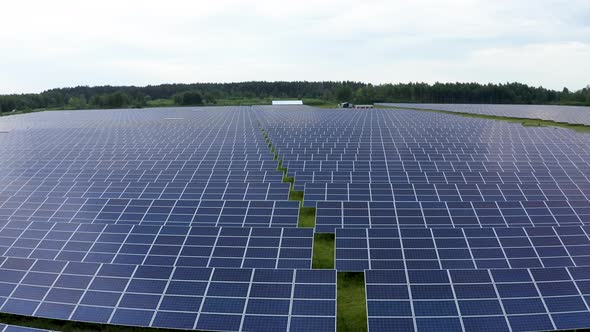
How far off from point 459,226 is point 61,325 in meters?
16.9

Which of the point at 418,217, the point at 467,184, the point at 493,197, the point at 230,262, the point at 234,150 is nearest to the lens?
the point at 230,262

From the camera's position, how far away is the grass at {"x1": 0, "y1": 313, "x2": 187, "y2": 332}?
43.4 feet

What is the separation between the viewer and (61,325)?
1363 cm

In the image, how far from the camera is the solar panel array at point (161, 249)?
42.6 feet

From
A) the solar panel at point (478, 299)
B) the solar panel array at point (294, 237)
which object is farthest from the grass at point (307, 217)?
the solar panel at point (478, 299)

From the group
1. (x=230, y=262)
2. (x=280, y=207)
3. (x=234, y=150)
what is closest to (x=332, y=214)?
(x=280, y=207)

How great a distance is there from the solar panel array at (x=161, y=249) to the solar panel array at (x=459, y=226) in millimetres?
2209

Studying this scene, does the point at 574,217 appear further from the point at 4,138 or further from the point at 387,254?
the point at 4,138

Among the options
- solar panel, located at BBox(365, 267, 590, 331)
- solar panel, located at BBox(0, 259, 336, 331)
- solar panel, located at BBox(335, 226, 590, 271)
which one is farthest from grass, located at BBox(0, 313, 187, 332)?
solar panel, located at BBox(335, 226, 590, 271)

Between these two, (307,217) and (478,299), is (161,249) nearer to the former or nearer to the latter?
(307,217)

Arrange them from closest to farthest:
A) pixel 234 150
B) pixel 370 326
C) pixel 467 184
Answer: pixel 370 326 → pixel 467 184 → pixel 234 150

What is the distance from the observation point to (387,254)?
16.2 m

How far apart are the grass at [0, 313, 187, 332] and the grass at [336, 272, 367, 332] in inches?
234

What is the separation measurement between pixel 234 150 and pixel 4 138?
31657 mm
